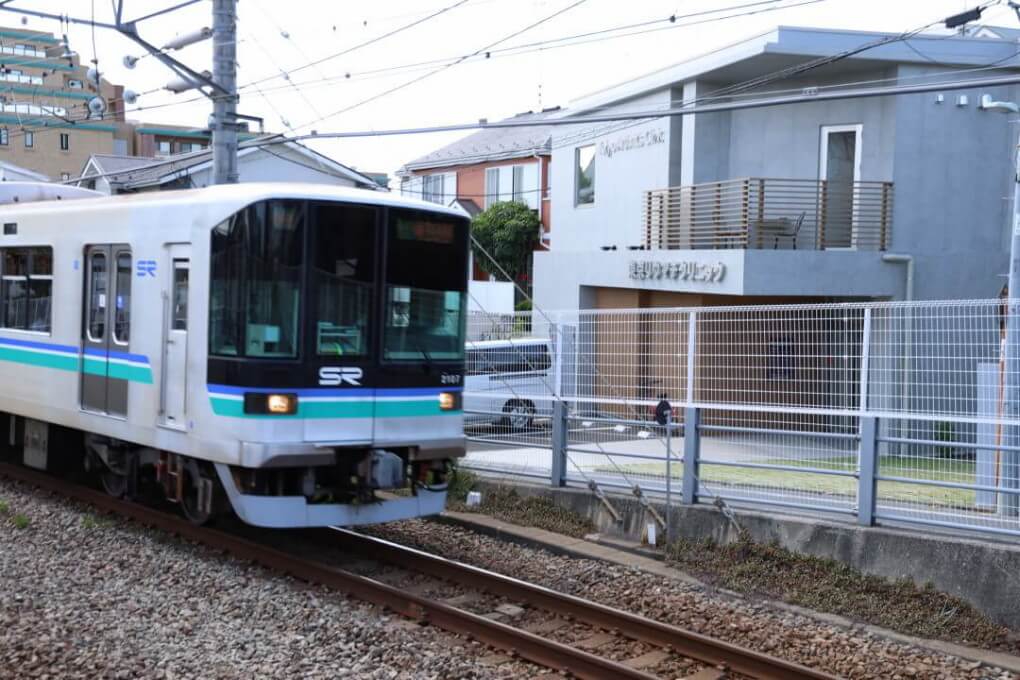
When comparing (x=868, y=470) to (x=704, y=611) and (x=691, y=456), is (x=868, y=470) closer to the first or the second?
(x=691, y=456)

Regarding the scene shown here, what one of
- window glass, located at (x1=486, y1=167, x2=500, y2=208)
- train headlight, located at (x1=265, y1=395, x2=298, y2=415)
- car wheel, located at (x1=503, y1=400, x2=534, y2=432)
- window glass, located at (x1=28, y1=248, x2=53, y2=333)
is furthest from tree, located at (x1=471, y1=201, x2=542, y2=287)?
train headlight, located at (x1=265, y1=395, x2=298, y2=415)

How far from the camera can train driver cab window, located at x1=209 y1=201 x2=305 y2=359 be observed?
329 inches

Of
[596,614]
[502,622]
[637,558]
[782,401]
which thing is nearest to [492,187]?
[782,401]

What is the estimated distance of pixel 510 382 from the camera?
1271 cm

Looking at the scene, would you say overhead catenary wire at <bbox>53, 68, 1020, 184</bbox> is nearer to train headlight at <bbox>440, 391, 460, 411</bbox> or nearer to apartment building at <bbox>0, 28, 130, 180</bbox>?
train headlight at <bbox>440, 391, 460, 411</bbox>

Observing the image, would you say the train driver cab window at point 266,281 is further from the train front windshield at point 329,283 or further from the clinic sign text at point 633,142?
the clinic sign text at point 633,142

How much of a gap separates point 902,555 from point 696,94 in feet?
41.6

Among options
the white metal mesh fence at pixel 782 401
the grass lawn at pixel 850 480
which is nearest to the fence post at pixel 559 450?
the white metal mesh fence at pixel 782 401

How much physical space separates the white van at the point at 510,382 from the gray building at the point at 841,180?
5313mm

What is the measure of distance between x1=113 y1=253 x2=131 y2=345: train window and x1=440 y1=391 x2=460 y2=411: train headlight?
2.89m

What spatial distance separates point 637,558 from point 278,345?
12.2ft

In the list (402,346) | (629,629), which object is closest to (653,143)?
(402,346)

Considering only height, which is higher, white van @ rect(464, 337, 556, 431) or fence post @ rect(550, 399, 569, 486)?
white van @ rect(464, 337, 556, 431)

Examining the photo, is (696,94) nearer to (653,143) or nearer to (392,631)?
(653,143)
